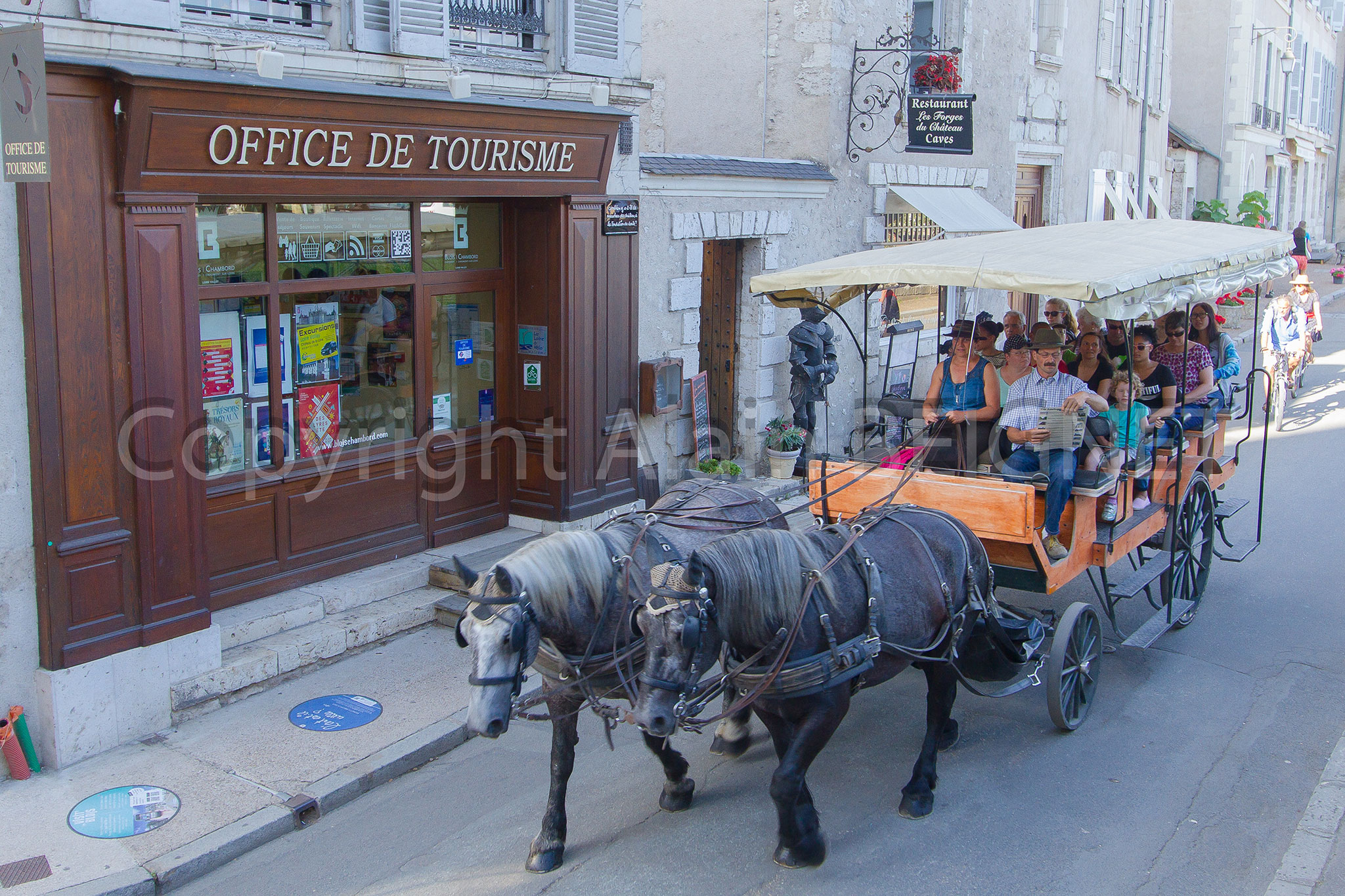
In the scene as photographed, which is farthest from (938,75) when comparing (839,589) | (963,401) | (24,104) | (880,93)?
(24,104)

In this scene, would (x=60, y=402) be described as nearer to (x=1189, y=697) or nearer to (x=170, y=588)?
(x=170, y=588)

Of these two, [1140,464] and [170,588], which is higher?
[1140,464]

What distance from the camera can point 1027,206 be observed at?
17.4m

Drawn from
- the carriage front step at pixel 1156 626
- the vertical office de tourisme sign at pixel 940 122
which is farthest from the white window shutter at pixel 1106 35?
the carriage front step at pixel 1156 626

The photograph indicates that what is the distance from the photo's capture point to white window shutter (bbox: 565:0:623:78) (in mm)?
8102

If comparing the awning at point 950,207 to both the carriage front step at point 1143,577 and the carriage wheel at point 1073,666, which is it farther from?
the carriage wheel at point 1073,666

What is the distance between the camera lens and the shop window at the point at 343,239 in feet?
23.3

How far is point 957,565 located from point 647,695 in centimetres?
208

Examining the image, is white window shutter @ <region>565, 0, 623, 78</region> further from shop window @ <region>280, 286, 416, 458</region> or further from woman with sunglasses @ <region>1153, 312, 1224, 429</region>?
woman with sunglasses @ <region>1153, 312, 1224, 429</region>

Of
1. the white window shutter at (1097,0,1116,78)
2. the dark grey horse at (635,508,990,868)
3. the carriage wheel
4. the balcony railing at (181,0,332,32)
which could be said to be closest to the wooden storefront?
the balcony railing at (181,0,332,32)

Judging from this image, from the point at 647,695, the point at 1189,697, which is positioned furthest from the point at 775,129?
the point at 647,695

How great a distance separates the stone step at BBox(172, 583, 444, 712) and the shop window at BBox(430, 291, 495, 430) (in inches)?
57.1

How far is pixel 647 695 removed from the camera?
3.99 meters

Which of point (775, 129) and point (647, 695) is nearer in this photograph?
point (647, 695)
